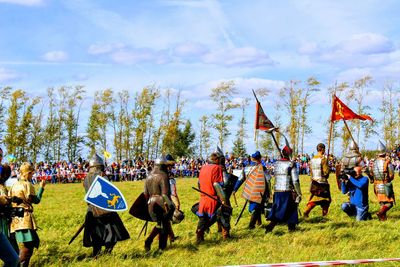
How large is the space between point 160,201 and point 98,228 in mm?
1055

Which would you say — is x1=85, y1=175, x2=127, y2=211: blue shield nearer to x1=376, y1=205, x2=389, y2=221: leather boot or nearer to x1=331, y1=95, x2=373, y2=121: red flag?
x1=376, y1=205, x2=389, y2=221: leather boot

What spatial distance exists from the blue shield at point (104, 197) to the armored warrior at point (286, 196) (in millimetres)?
3603

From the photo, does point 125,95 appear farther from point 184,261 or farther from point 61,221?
point 184,261

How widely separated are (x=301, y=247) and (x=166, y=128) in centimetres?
3717

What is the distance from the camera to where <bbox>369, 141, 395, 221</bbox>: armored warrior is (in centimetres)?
1223

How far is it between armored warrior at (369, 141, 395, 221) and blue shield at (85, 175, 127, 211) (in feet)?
21.3

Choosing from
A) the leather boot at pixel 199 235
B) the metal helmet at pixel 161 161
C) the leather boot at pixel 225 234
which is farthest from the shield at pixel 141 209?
the leather boot at pixel 225 234

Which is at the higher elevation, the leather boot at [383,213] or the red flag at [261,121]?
the red flag at [261,121]

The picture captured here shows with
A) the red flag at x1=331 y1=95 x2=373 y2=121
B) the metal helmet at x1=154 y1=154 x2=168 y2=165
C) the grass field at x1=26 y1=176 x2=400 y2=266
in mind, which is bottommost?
the grass field at x1=26 y1=176 x2=400 y2=266

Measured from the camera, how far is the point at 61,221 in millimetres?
13656

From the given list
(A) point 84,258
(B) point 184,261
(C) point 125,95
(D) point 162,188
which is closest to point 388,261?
(B) point 184,261

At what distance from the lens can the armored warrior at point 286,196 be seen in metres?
10.5

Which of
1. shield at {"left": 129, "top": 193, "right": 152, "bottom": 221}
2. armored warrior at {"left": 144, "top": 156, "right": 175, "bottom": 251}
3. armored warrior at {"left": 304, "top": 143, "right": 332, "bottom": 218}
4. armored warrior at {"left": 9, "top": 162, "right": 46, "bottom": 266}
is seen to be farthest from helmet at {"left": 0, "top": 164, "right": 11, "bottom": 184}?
armored warrior at {"left": 304, "top": 143, "right": 332, "bottom": 218}

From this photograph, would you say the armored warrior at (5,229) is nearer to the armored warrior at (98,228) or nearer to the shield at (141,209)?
the armored warrior at (98,228)
